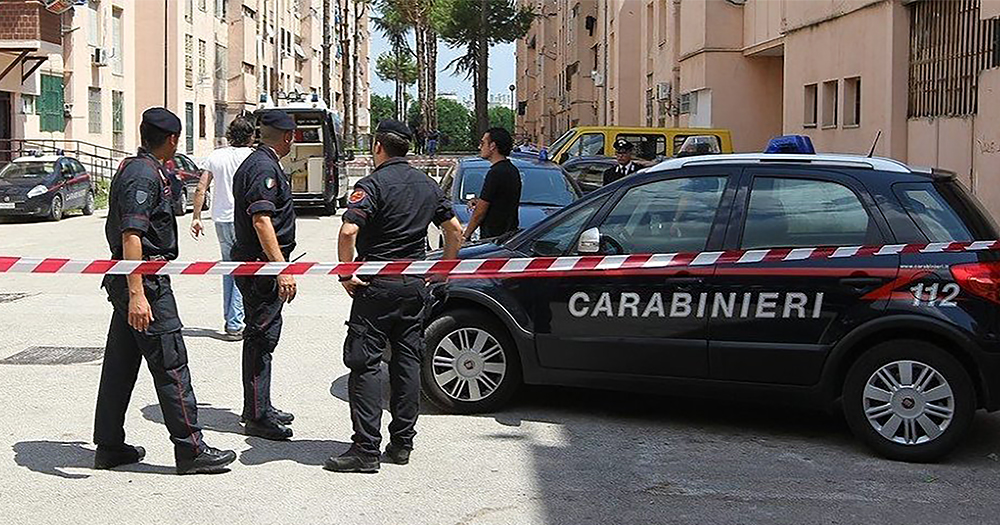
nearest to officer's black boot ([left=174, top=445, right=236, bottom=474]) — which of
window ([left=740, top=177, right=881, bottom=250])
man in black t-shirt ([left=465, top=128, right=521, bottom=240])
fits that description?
window ([left=740, top=177, right=881, bottom=250])

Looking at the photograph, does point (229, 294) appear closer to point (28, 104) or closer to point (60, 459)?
point (60, 459)

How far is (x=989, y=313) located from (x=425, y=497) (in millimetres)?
3209

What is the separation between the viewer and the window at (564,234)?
7.68 meters

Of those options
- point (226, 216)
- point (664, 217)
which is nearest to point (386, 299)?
point (664, 217)

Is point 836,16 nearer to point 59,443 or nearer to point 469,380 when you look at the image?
point 469,380

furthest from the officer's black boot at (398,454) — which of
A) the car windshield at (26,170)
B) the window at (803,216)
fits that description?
the car windshield at (26,170)

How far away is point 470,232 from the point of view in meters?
9.80

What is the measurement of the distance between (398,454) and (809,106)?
19552mm

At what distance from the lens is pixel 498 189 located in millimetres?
10109

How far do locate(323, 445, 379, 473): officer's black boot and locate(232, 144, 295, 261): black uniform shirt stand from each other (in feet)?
4.56

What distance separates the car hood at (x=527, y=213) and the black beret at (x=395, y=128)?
242 inches

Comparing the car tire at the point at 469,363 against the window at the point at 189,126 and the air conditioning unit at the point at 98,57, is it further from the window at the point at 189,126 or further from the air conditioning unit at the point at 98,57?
the window at the point at 189,126

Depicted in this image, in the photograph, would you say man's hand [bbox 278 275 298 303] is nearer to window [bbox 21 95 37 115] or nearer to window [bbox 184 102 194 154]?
window [bbox 21 95 37 115]

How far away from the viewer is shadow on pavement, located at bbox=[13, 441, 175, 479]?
662 centimetres
